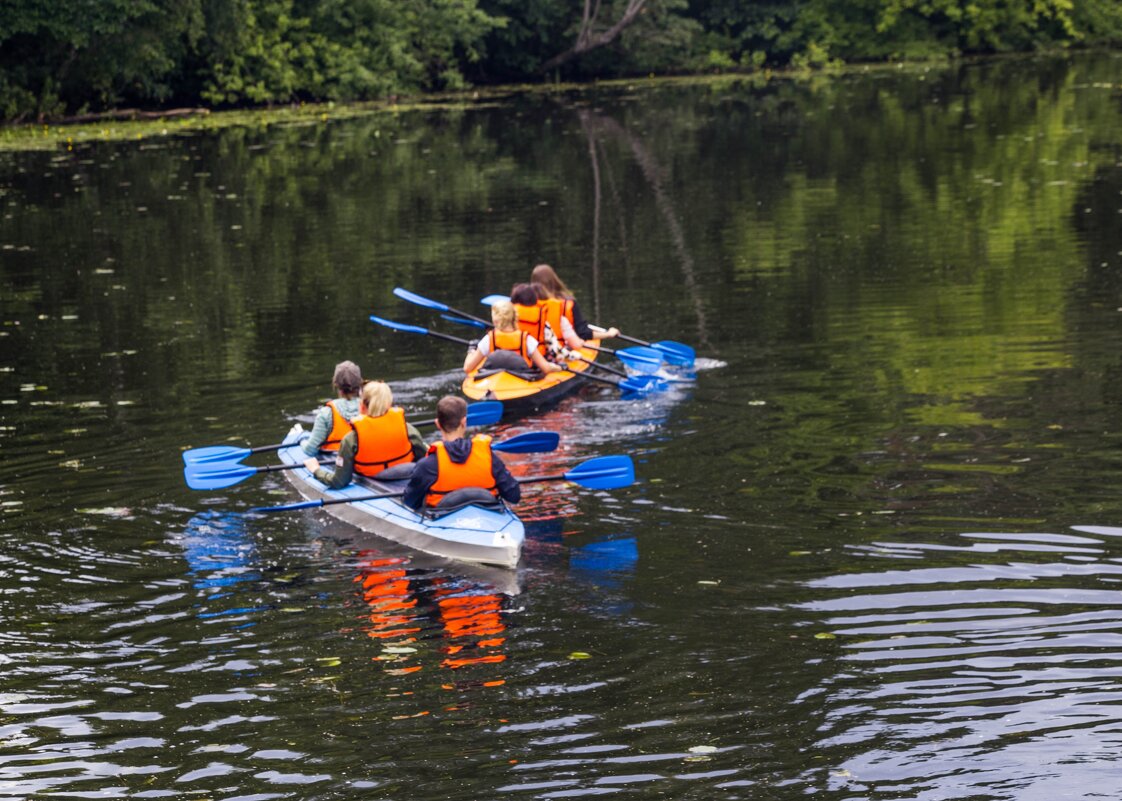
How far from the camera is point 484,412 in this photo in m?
13.6

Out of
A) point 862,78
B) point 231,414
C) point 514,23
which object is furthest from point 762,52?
point 231,414

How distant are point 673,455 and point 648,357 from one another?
307 centimetres

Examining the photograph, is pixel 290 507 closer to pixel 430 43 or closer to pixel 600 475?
pixel 600 475

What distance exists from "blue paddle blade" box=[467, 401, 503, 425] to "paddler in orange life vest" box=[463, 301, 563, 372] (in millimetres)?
1475

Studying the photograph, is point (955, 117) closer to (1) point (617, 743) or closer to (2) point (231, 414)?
(2) point (231, 414)

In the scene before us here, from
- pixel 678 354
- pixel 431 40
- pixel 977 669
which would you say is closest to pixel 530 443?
pixel 678 354

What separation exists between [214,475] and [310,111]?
4011 centimetres

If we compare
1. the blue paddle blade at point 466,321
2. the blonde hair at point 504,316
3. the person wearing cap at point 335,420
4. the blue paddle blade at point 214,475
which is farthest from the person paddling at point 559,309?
the blue paddle blade at point 214,475

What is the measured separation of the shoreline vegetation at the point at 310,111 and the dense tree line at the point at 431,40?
522 millimetres

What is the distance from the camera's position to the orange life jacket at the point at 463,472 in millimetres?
10641

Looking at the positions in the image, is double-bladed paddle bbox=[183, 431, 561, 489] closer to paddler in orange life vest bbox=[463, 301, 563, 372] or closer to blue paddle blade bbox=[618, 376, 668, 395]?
blue paddle blade bbox=[618, 376, 668, 395]

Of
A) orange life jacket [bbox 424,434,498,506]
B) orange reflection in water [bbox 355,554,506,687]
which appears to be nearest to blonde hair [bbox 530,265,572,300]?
orange life jacket [bbox 424,434,498,506]

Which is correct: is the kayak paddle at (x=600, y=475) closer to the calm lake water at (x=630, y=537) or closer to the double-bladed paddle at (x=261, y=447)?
the calm lake water at (x=630, y=537)

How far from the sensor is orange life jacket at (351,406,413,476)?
Answer: 452 inches
